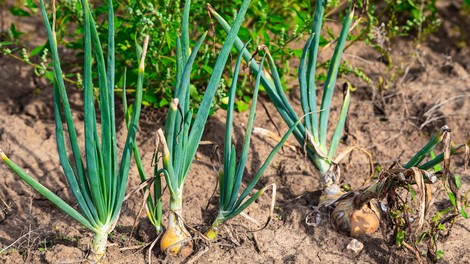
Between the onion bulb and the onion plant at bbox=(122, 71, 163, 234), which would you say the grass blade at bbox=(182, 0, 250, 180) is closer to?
the onion plant at bbox=(122, 71, 163, 234)

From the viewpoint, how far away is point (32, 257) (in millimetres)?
2393

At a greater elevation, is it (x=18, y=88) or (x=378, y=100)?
(x=378, y=100)

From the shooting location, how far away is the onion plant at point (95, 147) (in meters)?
2.06

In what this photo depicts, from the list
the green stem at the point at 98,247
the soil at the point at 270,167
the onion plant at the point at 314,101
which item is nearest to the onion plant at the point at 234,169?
the soil at the point at 270,167

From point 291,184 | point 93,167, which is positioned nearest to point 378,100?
point 291,184

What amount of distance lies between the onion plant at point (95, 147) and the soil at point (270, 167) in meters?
0.22

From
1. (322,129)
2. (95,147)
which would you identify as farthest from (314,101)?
(95,147)

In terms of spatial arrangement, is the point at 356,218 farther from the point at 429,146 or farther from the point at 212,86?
the point at 212,86

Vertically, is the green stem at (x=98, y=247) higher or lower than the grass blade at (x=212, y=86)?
lower

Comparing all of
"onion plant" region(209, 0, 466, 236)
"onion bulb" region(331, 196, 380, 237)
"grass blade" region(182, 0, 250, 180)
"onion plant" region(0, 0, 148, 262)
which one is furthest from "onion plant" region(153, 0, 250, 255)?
"onion bulb" region(331, 196, 380, 237)

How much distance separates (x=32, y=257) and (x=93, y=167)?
48 cm

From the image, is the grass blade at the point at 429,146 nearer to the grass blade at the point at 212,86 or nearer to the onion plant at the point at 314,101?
the onion plant at the point at 314,101

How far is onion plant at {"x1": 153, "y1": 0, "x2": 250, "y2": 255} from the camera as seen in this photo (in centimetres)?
212

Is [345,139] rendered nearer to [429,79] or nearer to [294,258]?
[429,79]
